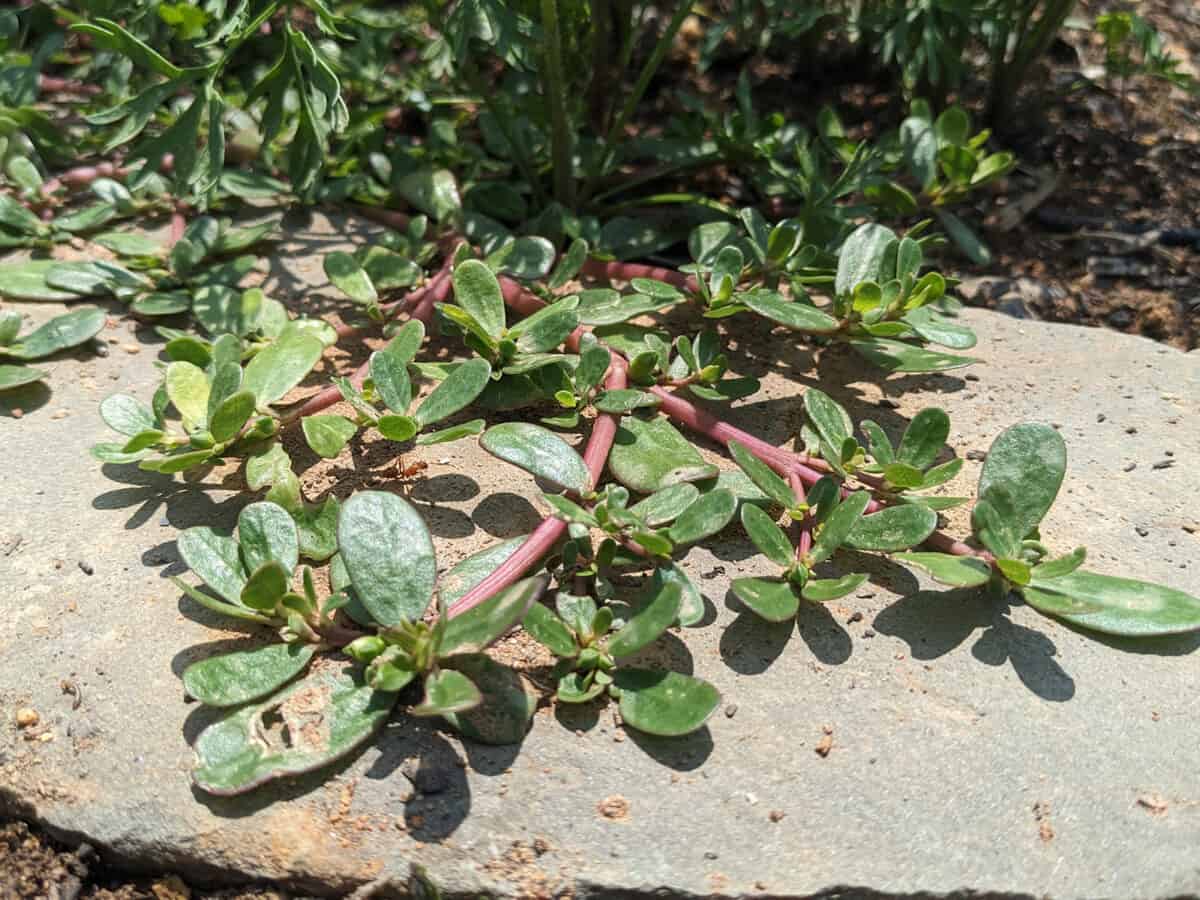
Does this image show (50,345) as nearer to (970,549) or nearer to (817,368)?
(817,368)

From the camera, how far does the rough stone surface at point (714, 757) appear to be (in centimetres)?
125

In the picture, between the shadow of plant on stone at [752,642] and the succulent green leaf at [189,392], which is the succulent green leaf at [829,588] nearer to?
the shadow of plant on stone at [752,642]

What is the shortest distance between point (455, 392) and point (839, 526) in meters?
0.55

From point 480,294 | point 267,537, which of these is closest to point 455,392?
point 480,294

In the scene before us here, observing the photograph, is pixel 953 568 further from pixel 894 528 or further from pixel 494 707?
pixel 494 707

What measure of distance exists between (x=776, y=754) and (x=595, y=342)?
2.18 ft

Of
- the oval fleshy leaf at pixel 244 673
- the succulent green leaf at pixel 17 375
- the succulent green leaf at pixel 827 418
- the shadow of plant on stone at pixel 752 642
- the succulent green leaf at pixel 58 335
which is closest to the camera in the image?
the oval fleshy leaf at pixel 244 673

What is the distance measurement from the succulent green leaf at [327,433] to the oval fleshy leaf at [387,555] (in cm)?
21

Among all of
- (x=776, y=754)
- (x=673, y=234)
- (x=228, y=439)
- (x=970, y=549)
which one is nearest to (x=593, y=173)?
(x=673, y=234)

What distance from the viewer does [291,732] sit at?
1329mm

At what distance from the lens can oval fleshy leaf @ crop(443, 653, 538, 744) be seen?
1.33m

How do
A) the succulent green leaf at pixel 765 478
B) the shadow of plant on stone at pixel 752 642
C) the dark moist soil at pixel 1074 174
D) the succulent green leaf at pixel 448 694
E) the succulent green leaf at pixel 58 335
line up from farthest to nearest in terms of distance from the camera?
the dark moist soil at pixel 1074 174, the succulent green leaf at pixel 58 335, the succulent green leaf at pixel 765 478, the shadow of plant on stone at pixel 752 642, the succulent green leaf at pixel 448 694

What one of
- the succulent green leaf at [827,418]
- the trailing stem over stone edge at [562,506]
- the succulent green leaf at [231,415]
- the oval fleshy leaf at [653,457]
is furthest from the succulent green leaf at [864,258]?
the succulent green leaf at [231,415]

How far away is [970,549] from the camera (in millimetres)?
1524
